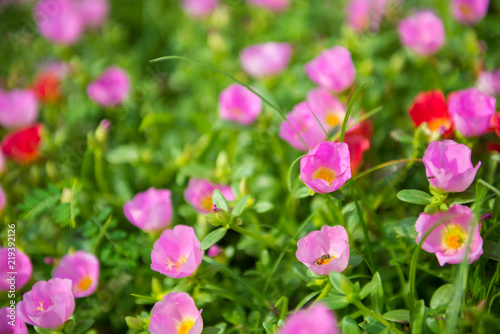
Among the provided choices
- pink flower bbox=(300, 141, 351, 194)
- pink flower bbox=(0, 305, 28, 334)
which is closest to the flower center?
pink flower bbox=(300, 141, 351, 194)

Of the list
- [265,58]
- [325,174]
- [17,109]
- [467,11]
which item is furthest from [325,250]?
[17,109]

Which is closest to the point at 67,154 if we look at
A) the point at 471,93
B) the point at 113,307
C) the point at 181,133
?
the point at 181,133

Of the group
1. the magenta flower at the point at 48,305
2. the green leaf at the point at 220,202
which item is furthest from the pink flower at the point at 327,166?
the magenta flower at the point at 48,305

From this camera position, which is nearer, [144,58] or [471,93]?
[471,93]

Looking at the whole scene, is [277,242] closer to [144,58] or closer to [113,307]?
[113,307]

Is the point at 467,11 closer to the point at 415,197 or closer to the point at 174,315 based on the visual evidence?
the point at 415,197

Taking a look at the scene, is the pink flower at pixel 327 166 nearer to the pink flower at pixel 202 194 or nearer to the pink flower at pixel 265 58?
the pink flower at pixel 202 194
